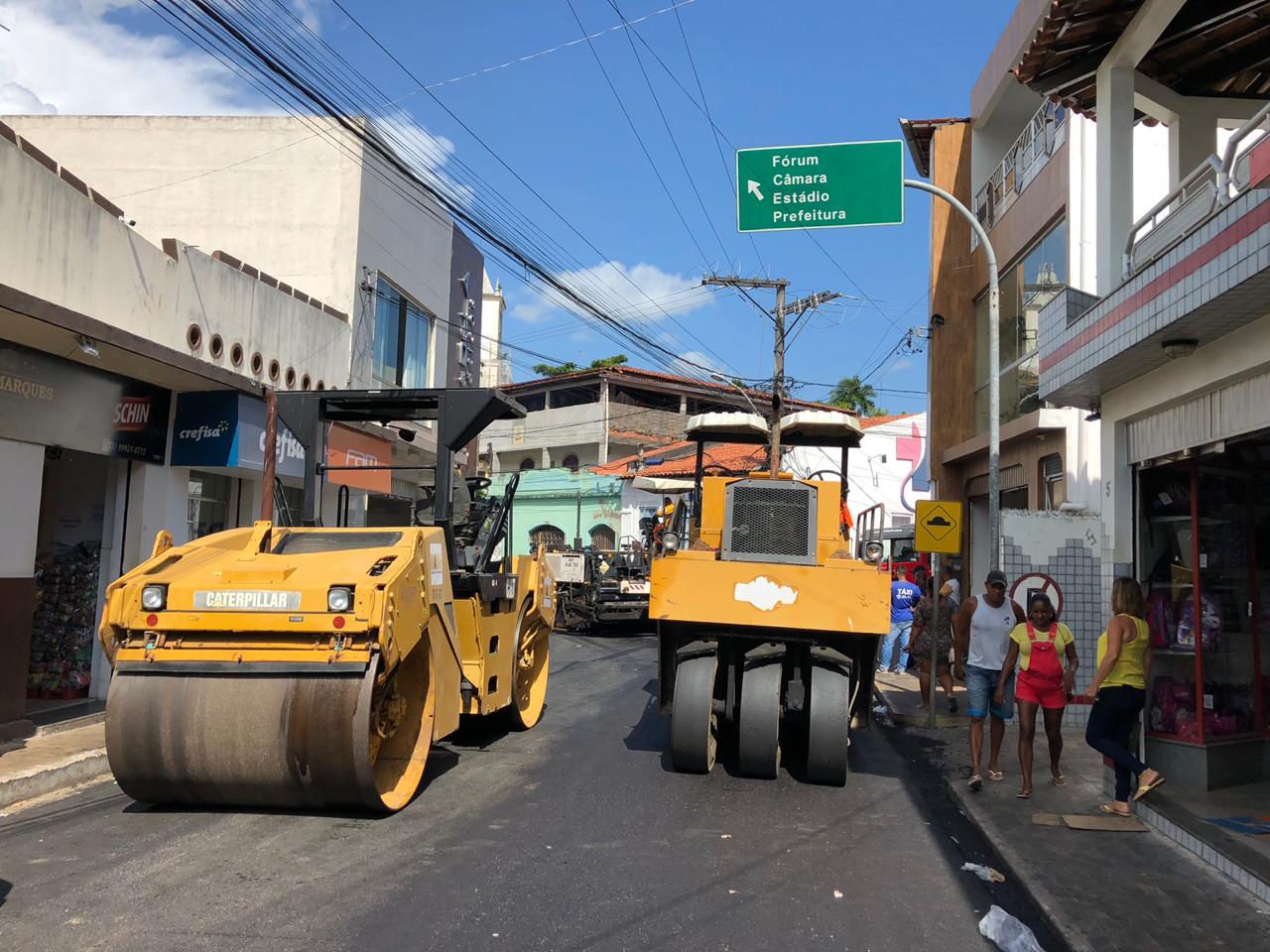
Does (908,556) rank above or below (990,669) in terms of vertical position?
above

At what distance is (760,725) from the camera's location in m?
7.63

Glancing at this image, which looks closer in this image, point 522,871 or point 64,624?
point 522,871

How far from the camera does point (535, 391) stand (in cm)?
4441

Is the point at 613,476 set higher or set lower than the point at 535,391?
lower

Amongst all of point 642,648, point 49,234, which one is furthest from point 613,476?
point 49,234

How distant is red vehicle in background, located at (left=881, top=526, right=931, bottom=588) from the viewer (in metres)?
18.6

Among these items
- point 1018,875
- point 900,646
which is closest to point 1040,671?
point 1018,875

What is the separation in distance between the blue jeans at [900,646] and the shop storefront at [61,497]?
32.6ft

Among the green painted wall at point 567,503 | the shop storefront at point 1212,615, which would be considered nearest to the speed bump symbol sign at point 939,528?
the shop storefront at point 1212,615

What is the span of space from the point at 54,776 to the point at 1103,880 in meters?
6.90

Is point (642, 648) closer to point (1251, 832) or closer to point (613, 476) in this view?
point (1251, 832)

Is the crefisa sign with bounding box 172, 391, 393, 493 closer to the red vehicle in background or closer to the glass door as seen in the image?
the glass door

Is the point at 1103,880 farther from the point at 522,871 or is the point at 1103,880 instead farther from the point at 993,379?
the point at 993,379

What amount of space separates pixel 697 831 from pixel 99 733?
18.5ft
